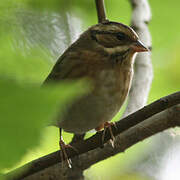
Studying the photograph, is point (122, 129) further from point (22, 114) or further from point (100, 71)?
point (22, 114)

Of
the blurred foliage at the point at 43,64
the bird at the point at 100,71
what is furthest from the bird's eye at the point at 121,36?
the blurred foliage at the point at 43,64

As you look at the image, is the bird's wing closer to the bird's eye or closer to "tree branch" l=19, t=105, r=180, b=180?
the bird's eye

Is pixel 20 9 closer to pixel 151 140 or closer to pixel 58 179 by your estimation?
pixel 58 179

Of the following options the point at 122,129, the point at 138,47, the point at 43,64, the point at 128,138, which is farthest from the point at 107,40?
the point at 43,64

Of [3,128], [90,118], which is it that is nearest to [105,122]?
[90,118]

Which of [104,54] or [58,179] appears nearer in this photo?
[58,179]

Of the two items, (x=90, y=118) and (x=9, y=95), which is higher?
(x=9, y=95)

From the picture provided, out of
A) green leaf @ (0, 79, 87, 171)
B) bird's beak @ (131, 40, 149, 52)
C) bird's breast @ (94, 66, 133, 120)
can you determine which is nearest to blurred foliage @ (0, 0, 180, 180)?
green leaf @ (0, 79, 87, 171)
